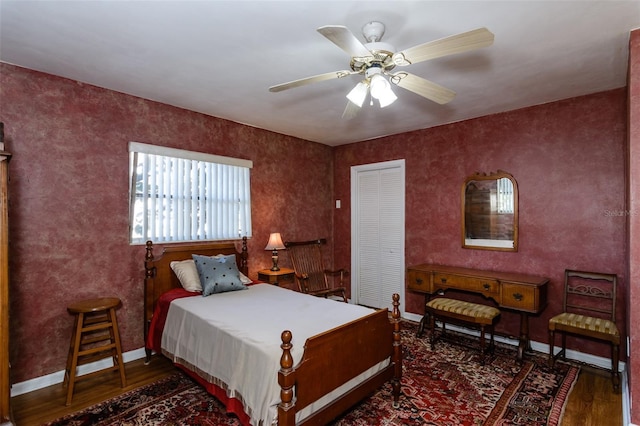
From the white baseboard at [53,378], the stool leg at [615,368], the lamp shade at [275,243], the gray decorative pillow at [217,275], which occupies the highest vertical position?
the lamp shade at [275,243]

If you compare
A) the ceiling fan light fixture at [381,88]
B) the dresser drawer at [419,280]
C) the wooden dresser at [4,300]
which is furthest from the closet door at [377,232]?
the wooden dresser at [4,300]

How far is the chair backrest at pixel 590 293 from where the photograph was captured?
10.2 ft

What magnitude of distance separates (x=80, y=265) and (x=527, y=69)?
4.23m

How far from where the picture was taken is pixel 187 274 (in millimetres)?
3424

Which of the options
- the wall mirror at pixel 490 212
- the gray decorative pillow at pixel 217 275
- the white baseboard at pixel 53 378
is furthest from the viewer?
the wall mirror at pixel 490 212

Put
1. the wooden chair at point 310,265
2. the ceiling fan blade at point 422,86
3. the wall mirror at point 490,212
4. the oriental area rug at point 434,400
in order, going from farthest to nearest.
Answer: the wooden chair at point 310,265 < the wall mirror at point 490,212 < the oriental area rug at point 434,400 < the ceiling fan blade at point 422,86

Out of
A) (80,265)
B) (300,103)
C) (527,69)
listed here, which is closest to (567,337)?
(527,69)

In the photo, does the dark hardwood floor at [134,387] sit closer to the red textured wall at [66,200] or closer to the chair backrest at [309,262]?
the red textured wall at [66,200]

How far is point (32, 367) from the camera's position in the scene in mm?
2799

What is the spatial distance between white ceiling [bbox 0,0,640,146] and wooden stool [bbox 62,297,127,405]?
1970 mm

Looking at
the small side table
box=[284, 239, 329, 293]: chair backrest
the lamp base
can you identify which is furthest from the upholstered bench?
the lamp base

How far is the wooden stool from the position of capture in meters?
2.65

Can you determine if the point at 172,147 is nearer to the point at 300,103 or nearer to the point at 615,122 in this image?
the point at 300,103

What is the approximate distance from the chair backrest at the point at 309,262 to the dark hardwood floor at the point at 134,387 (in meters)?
2.07
